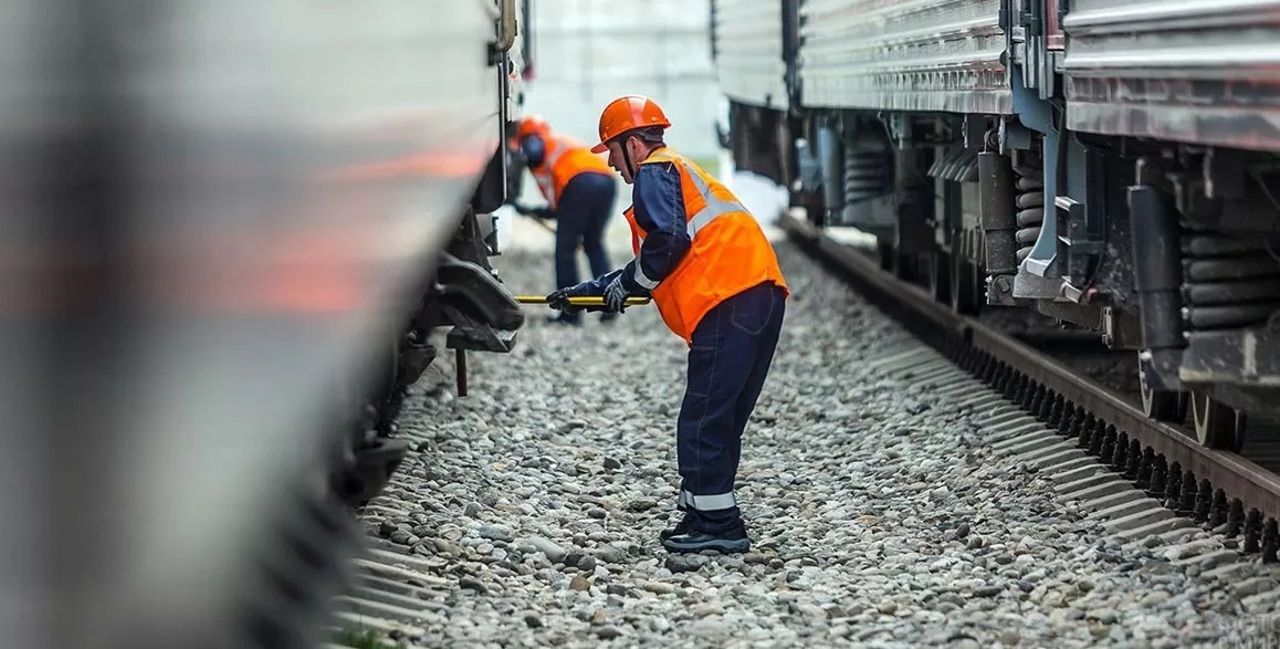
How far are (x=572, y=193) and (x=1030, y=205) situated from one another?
7.20 m

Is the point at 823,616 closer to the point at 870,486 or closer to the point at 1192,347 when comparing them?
the point at 1192,347

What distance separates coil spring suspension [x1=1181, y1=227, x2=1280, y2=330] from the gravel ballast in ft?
2.52

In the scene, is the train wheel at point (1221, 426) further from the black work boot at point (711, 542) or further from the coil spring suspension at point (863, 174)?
the coil spring suspension at point (863, 174)

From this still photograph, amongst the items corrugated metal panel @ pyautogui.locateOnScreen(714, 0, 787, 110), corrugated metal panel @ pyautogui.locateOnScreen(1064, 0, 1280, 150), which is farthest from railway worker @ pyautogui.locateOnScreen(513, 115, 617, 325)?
corrugated metal panel @ pyautogui.locateOnScreen(1064, 0, 1280, 150)

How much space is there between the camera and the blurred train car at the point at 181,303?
145 centimetres

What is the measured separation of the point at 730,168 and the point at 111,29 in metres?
23.5

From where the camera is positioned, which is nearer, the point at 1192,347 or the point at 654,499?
the point at 1192,347

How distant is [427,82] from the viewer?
15.2 ft

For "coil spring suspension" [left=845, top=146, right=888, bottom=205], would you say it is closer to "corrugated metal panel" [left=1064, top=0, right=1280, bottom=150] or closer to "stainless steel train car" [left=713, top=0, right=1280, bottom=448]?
"stainless steel train car" [left=713, top=0, right=1280, bottom=448]

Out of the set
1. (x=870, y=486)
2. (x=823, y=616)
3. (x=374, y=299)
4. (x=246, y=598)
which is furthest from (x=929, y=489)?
(x=246, y=598)

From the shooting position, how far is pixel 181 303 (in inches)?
71.0

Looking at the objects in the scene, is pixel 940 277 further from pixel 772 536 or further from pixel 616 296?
pixel 616 296

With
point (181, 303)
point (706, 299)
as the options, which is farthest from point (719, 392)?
point (181, 303)

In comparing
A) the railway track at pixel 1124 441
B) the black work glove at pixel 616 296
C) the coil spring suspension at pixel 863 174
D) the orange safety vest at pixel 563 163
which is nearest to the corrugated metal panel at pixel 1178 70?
the railway track at pixel 1124 441
